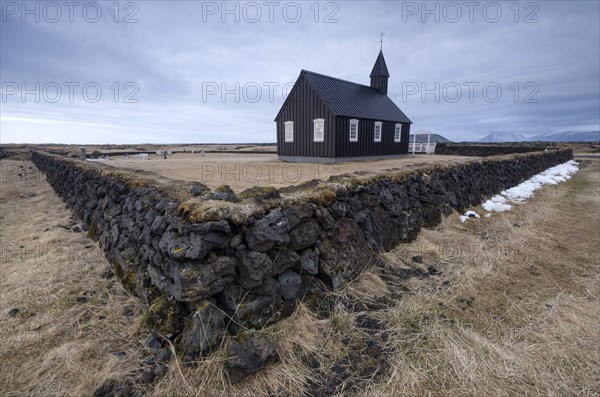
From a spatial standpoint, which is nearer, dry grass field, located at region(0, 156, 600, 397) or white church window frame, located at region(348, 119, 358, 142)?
dry grass field, located at region(0, 156, 600, 397)

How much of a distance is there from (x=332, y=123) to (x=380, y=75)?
11.6 m

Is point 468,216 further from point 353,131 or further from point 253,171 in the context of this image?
point 353,131

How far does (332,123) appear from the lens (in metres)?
17.8

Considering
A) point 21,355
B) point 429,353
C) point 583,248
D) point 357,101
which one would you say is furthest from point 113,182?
point 357,101

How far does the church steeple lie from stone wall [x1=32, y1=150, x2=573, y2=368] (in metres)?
21.3

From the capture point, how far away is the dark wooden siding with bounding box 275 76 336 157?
1814cm

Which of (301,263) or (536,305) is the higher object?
(301,263)

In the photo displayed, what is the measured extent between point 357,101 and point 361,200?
663 inches

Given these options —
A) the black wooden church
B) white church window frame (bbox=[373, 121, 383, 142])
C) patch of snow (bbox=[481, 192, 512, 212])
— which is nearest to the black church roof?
the black wooden church

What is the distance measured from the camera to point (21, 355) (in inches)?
144

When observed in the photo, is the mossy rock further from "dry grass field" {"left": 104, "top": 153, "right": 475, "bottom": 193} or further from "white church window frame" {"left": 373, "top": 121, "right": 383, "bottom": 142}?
"white church window frame" {"left": 373, "top": 121, "right": 383, "bottom": 142}

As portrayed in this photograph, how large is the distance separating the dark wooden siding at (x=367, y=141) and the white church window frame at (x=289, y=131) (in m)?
3.80

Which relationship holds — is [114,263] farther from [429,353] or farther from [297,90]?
[297,90]

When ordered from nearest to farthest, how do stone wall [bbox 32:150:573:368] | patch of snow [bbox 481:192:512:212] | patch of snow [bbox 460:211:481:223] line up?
stone wall [bbox 32:150:573:368] < patch of snow [bbox 460:211:481:223] < patch of snow [bbox 481:192:512:212]
